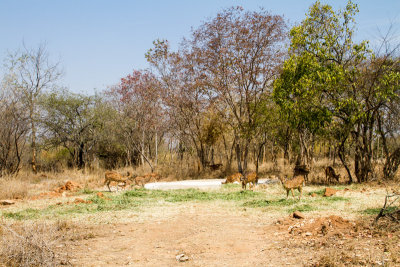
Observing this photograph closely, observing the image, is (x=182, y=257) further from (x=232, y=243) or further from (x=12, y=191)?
(x=12, y=191)

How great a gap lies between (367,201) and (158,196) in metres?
6.77

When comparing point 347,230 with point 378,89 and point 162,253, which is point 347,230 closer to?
point 162,253

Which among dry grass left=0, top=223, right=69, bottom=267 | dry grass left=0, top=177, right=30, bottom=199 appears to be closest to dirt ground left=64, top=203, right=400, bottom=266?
dry grass left=0, top=223, right=69, bottom=267

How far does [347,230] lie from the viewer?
6789 millimetres

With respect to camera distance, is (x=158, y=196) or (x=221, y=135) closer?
(x=158, y=196)

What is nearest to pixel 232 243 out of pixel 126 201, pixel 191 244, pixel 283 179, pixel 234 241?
pixel 234 241

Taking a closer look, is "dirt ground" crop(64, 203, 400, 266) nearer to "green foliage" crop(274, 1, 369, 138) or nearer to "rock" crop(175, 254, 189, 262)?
"rock" crop(175, 254, 189, 262)

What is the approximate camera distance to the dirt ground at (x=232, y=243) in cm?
589

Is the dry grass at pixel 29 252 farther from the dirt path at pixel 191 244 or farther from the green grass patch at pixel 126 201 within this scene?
the green grass patch at pixel 126 201

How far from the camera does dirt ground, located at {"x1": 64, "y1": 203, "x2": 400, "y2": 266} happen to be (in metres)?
5.89

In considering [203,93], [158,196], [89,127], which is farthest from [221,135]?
[158,196]

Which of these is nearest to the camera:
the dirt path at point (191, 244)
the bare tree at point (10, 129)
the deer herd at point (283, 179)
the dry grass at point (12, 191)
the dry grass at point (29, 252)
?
the dry grass at point (29, 252)

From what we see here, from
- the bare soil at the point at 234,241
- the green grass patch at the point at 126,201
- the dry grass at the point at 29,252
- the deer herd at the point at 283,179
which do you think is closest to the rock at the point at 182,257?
the bare soil at the point at 234,241

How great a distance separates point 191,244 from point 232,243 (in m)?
0.75
